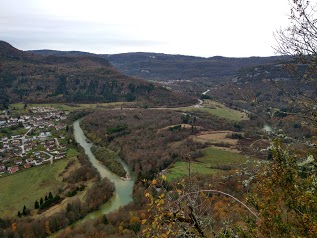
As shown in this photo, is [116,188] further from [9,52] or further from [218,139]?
[9,52]

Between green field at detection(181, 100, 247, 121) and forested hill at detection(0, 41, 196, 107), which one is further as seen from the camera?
forested hill at detection(0, 41, 196, 107)

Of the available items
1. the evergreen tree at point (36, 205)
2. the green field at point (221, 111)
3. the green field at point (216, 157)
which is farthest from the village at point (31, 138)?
the green field at point (221, 111)

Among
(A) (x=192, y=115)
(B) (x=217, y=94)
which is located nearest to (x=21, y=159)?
(A) (x=192, y=115)

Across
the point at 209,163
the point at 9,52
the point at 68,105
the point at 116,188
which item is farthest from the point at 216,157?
the point at 9,52

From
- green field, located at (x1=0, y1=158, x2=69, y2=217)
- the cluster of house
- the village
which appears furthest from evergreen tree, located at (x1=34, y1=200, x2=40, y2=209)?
the cluster of house

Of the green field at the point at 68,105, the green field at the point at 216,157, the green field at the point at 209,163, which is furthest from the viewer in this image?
the green field at the point at 68,105

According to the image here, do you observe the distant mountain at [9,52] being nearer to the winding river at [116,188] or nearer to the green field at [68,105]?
the green field at [68,105]

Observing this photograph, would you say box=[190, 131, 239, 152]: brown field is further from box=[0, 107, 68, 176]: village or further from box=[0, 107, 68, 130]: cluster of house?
box=[0, 107, 68, 130]: cluster of house
